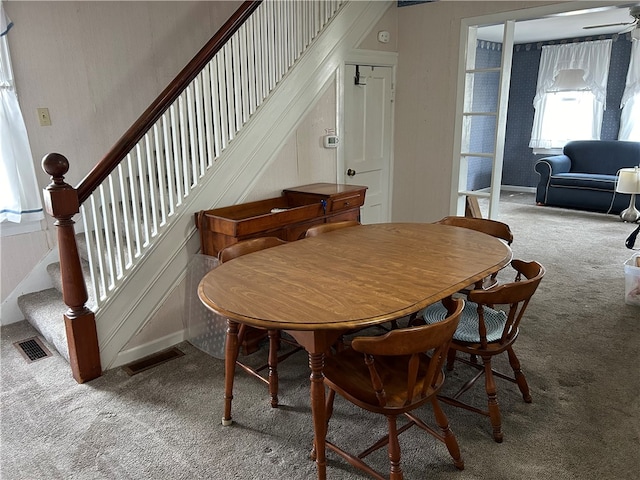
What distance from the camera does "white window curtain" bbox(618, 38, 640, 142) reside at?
283 inches

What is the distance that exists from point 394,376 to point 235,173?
205cm

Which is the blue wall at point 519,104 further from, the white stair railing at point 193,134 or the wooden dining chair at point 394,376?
the wooden dining chair at point 394,376

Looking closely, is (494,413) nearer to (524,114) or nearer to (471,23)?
(471,23)

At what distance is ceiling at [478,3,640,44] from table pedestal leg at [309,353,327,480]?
17.0ft

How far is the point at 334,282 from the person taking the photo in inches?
80.7

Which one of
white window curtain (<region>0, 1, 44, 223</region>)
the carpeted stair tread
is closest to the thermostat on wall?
white window curtain (<region>0, 1, 44, 223</region>)

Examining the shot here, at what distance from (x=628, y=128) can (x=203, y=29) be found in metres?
6.73

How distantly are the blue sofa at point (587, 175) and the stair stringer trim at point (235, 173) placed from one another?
14.4ft

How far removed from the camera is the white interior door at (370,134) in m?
4.45

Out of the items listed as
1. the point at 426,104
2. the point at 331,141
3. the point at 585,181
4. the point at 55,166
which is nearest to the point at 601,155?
the point at 585,181

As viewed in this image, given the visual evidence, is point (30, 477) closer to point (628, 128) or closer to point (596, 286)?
point (596, 286)

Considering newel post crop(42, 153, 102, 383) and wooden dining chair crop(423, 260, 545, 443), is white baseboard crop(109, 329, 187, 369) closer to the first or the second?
newel post crop(42, 153, 102, 383)

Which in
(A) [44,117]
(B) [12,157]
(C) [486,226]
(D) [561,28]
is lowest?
(C) [486,226]

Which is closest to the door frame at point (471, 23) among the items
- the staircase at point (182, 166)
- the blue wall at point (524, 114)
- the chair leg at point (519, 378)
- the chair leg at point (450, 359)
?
the staircase at point (182, 166)
